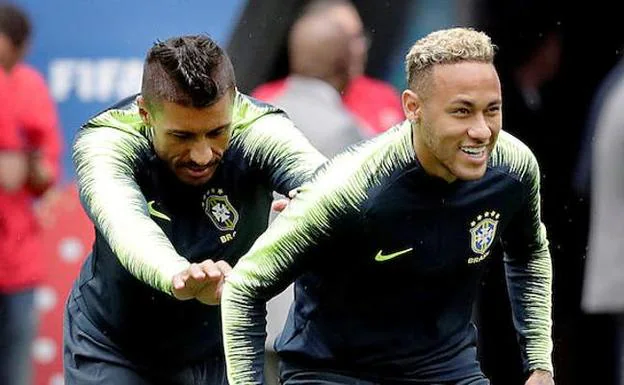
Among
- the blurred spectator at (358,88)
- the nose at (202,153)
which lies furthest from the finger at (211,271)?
the blurred spectator at (358,88)

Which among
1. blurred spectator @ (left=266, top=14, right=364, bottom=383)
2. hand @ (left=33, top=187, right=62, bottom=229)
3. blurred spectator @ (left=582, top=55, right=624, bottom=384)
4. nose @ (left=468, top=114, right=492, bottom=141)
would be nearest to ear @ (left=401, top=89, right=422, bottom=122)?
nose @ (left=468, top=114, right=492, bottom=141)

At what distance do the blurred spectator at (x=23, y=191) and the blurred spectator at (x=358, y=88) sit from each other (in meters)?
0.93

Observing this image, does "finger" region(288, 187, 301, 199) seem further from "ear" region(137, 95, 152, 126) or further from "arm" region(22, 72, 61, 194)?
"arm" region(22, 72, 61, 194)

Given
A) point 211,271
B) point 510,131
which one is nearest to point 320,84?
point 510,131

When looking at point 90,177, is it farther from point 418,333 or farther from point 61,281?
point 61,281

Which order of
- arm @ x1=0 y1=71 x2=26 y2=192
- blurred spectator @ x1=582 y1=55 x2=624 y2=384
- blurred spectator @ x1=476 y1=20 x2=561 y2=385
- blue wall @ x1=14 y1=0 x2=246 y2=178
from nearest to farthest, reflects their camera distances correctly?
blurred spectator @ x1=582 y1=55 x2=624 y2=384 < arm @ x1=0 y1=71 x2=26 y2=192 < blue wall @ x1=14 y1=0 x2=246 y2=178 < blurred spectator @ x1=476 y1=20 x2=561 y2=385

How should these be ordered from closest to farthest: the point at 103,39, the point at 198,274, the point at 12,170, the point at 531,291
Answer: the point at 198,274 < the point at 531,291 < the point at 12,170 < the point at 103,39

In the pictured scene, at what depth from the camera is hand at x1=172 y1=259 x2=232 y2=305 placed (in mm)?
5609

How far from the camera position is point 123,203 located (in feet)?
19.7

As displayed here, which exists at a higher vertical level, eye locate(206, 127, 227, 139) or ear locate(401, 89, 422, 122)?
ear locate(401, 89, 422, 122)

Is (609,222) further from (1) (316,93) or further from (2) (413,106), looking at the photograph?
(2) (413,106)

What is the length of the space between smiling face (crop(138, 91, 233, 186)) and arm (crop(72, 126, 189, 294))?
125 millimetres

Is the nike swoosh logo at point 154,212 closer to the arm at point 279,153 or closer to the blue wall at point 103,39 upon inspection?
the arm at point 279,153

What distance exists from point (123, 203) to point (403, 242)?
839 mm
